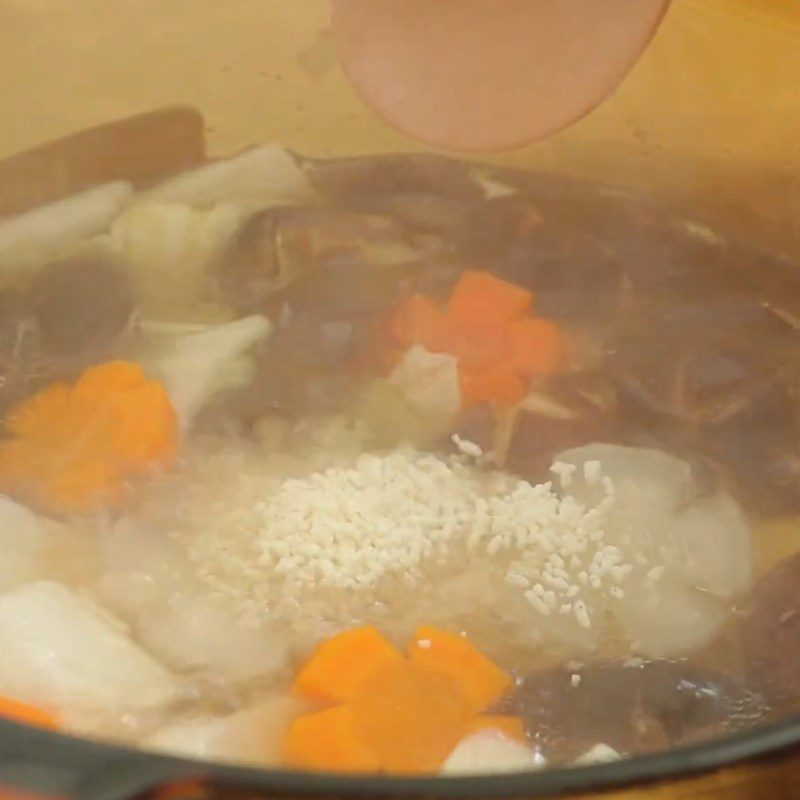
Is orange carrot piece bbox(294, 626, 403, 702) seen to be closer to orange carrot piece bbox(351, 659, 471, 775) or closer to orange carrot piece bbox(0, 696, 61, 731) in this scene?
orange carrot piece bbox(351, 659, 471, 775)

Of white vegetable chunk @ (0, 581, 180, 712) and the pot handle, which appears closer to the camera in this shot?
the pot handle

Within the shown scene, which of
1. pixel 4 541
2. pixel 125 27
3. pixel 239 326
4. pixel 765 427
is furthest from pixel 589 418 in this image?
pixel 125 27

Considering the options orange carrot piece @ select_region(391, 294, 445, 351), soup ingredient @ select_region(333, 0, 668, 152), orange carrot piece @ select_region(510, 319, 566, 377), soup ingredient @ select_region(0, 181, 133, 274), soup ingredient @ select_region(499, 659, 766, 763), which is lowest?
soup ingredient @ select_region(499, 659, 766, 763)

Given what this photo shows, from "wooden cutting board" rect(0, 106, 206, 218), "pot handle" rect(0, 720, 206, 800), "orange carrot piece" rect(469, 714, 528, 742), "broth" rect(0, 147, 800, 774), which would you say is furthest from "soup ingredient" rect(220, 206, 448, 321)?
"pot handle" rect(0, 720, 206, 800)

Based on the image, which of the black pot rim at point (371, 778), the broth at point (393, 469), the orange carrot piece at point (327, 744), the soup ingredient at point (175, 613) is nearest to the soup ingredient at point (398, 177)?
the broth at point (393, 469)

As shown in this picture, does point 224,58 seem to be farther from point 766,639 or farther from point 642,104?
point 766,639

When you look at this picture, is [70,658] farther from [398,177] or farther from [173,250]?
[398,177]

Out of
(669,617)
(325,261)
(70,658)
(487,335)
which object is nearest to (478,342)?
(487,335)
